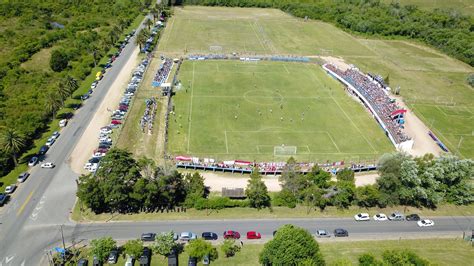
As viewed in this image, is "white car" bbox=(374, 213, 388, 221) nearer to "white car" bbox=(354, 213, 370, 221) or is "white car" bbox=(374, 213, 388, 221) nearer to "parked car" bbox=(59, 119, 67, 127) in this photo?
"white car" bbox=(354, 213, 370, 221)

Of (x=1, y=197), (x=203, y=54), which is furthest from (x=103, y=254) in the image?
(x=203, y=54)

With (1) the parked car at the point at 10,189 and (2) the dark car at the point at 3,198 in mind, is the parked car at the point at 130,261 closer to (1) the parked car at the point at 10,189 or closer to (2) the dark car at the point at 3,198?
(2) the dark car at the point at 3,198

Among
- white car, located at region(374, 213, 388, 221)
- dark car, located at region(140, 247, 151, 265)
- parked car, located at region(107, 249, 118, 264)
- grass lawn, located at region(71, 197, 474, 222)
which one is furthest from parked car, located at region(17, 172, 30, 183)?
white car, located at region(374, 213, 388, 221)

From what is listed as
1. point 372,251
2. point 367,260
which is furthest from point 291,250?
point 372,251

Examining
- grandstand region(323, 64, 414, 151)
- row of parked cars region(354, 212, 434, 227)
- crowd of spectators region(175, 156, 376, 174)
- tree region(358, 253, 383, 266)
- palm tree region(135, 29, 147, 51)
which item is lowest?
row of parked cars region(354, 212, 434, 227)

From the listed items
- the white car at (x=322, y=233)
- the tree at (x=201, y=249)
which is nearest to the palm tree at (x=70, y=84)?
the tree at (x=201, y=249)

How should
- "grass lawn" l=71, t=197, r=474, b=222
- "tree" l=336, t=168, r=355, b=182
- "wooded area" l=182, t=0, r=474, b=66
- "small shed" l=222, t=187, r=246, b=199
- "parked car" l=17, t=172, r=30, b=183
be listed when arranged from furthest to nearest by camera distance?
"wooded area" l=182, t=0, r=474, b=66 < "tree" l=336, t=168, r=355, b=182 < "parked car" l=17, t=172, r=30, b=183 < "small shed" l=222, t=187, r=246, b=199 < "grass lawn" l=71, t=197, r=474, b=222
